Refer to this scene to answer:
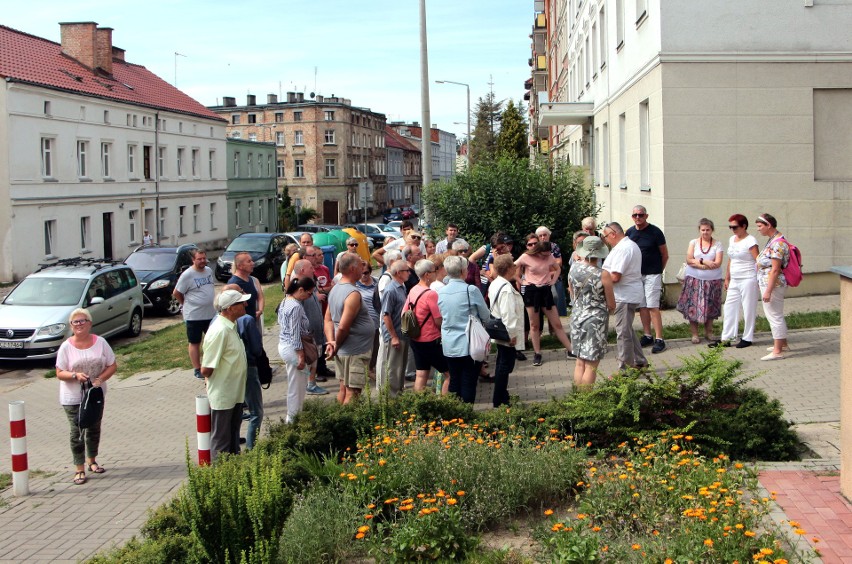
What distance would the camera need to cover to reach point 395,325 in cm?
995

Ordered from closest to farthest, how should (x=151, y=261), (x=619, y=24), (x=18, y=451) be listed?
1. (x=18, y=451)
2. (x=619, y=24)
3. (x=151, y=261)

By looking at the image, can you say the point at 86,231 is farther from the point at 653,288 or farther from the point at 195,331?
the point at 653,288

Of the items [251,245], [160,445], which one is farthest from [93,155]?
[160,445]

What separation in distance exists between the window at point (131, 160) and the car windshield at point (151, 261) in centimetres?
2101

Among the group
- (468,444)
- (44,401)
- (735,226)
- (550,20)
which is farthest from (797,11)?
(550,20)

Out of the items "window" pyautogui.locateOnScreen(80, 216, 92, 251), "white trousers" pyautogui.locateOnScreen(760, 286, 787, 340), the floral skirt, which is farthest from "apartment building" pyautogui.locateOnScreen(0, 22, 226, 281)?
"white trousers" pyautogui.locateOnScreen(760, 286, 787, 340)

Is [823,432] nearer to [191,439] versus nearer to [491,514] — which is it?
[491,514]

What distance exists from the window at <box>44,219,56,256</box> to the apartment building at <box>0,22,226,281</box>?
0.06 meters

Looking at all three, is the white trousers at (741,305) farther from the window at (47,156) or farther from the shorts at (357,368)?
the window at (47,156)

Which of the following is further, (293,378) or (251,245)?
(251,245)

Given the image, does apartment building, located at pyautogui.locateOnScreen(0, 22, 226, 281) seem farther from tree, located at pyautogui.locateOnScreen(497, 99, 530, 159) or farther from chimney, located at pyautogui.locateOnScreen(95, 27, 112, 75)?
tree, located at pyautogui.locateOnScreen(497, 99, 530, 159)

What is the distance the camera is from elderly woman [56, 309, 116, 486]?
28.2 ft

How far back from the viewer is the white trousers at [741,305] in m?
11.4

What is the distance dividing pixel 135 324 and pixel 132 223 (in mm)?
26930
